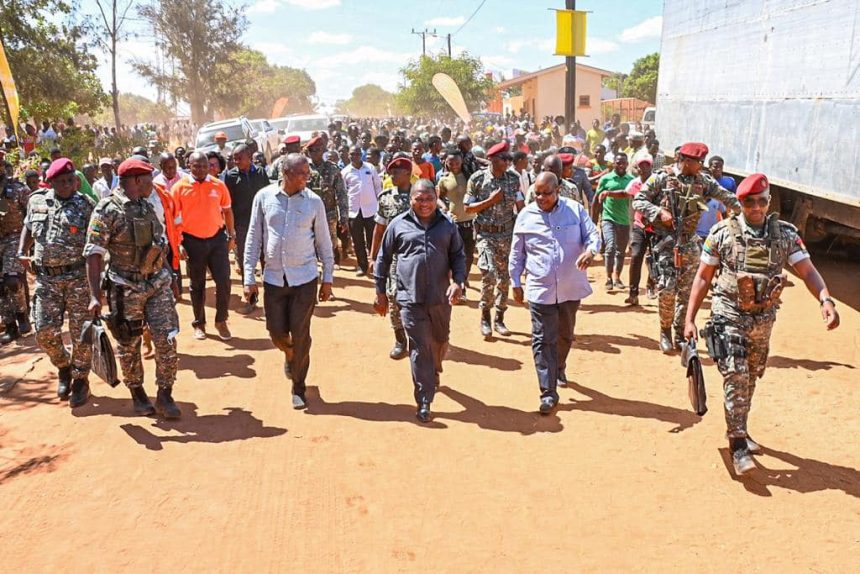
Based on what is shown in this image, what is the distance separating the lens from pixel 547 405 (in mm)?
5480

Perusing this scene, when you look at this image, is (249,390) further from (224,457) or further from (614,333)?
(614,333)

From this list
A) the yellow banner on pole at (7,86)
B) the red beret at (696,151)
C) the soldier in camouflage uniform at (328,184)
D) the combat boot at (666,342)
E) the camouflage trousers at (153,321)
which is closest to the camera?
the camouflage trousers at (153,321)

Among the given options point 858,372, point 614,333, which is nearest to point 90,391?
point 614,333

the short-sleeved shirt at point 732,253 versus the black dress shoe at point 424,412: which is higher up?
the short-sleeved shirt at point 732,253

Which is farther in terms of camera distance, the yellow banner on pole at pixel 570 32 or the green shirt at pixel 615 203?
the yellow banner on pole at pixel 570 32

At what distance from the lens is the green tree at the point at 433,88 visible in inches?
1582

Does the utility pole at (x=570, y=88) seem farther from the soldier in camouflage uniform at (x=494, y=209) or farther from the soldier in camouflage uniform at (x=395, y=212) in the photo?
the soldier in camouflage uniform at (x=395, y=212)

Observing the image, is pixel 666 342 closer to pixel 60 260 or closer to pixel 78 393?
pixel 78 393

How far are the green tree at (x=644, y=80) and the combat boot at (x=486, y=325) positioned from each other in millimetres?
48648

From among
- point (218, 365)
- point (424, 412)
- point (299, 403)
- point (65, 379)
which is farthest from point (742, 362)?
point (65, 379)

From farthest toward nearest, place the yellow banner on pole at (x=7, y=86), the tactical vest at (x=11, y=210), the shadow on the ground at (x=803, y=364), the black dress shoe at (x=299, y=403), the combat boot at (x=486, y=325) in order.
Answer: the yellow banner on pole at (x=7, y=86) < the combat boot at (x=486, y=325) < the tactical vest at (x=11, y=210) < the shadow on the ground at (x=803, y=364) < the black dress shoe at (x=299, y=403)

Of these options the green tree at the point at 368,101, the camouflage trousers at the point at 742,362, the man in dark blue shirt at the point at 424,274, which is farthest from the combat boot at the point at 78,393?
the green tree at the point at 368,101

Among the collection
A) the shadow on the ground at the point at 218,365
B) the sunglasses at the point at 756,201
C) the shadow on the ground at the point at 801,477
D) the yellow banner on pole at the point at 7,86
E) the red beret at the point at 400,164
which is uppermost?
the yellow banner on pole at the point at 7,86

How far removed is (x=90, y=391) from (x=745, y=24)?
9.97 metres
